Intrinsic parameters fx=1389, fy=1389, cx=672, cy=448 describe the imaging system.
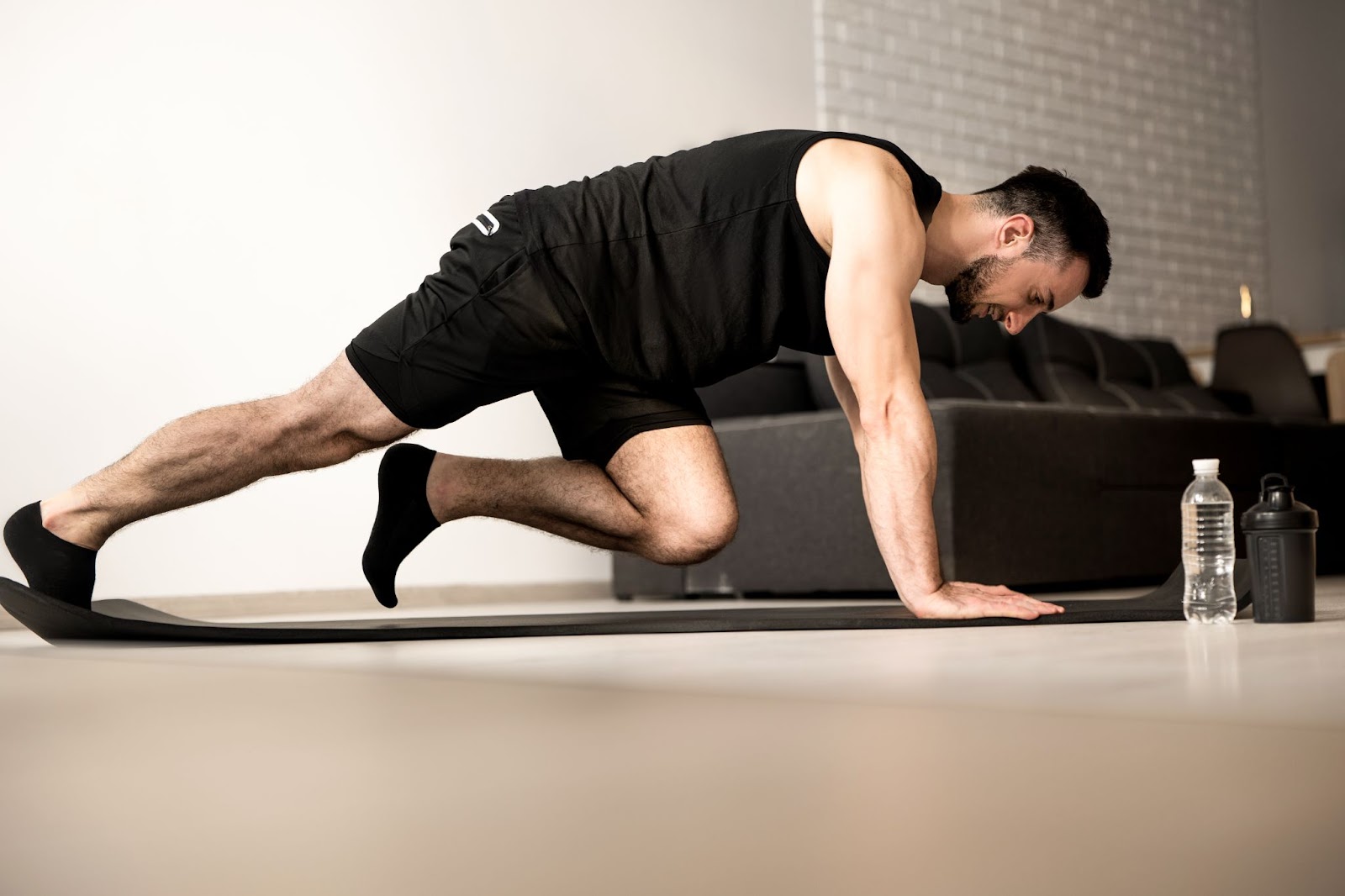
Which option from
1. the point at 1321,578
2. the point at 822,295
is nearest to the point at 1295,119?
the point at 1321,578

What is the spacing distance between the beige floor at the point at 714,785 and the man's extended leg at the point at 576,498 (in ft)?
3.17

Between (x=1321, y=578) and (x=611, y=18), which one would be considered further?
(x=611, y=18)

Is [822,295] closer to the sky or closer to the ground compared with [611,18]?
closer to the ground

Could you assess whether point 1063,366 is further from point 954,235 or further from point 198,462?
point 198,462

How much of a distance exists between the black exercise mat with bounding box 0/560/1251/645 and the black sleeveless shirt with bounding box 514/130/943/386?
40 cm

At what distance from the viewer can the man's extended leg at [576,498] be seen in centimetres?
225

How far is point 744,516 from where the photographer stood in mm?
3654

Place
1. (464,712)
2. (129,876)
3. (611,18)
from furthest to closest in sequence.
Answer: (611,18), (464,712), (129,876)

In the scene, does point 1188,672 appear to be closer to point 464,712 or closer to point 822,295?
point 464,712

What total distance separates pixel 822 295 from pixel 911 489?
0.33m

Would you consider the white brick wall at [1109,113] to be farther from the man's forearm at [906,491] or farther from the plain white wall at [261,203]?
the man's forearm at [906,491]

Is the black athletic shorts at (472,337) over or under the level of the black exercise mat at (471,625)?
over

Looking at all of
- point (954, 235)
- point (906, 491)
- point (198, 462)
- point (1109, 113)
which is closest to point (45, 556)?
point (198, 462)

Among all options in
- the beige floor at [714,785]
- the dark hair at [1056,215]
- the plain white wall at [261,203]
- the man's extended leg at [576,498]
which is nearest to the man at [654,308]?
the dark hair at [1056,215]
